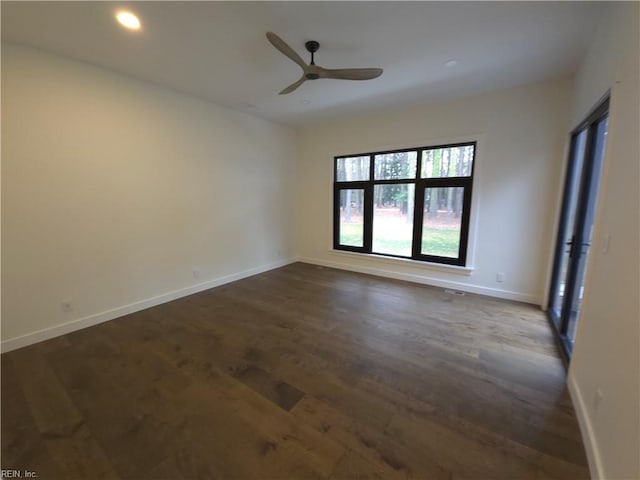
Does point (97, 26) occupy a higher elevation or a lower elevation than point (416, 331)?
higher

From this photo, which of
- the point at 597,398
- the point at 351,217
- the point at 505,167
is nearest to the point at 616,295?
the point at 597,398

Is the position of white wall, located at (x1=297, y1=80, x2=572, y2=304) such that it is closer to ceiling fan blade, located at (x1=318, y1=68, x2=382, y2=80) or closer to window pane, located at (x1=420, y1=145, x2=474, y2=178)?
window pane, located at (x1=420, y1=145, x2=474, y2=178)

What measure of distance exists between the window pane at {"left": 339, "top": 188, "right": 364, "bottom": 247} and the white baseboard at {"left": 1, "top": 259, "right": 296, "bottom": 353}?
2.11 meters

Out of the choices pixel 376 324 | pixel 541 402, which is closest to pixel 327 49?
pixel 376 324

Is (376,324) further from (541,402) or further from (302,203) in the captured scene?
(302,203)

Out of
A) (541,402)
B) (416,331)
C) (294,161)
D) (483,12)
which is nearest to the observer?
(541,402)

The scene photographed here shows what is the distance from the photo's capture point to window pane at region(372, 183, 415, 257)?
4.30 m

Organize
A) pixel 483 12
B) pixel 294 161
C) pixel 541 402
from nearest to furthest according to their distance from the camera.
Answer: pixel 541 402 → pixel 483 12 → pixel 294 161

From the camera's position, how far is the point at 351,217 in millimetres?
5004

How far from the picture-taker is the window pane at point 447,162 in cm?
368

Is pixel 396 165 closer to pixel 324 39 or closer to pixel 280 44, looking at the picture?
pixel 324 39

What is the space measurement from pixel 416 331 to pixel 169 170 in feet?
11.8

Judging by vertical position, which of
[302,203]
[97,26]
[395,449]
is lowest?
[395,449]

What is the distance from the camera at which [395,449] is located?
4.72 feet
